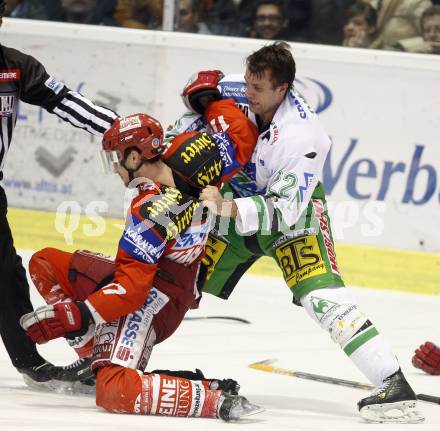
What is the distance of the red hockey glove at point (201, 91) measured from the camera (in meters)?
5.00

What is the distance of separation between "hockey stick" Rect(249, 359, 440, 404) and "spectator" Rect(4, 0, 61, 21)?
3.63 meters

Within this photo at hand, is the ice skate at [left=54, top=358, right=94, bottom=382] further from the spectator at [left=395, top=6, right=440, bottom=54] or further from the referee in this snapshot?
the spectator at [left=395, top=6, right=440, bottom=54]

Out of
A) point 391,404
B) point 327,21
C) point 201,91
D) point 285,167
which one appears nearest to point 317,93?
point 327,21

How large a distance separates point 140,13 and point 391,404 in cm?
444

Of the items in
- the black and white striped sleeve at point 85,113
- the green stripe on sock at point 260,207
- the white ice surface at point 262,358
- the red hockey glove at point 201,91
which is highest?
the red hockey glove at point 201,91

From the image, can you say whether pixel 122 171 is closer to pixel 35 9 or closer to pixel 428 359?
pixel 428 359

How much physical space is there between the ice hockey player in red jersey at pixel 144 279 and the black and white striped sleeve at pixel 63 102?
45cm

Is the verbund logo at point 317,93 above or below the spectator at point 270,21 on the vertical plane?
below

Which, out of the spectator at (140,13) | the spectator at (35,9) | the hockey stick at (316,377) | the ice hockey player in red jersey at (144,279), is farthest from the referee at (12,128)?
the spectator at (35,9)

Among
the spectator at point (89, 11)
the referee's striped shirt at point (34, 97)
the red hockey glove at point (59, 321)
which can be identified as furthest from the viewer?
the spectator at point (89, 11)

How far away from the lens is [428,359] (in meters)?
5.60

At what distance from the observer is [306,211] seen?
4.85 m

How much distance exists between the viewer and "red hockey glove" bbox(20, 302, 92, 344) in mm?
4344

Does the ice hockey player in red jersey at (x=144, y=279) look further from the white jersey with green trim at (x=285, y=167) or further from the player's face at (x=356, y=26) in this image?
the player's face at (x=356, y=26)
